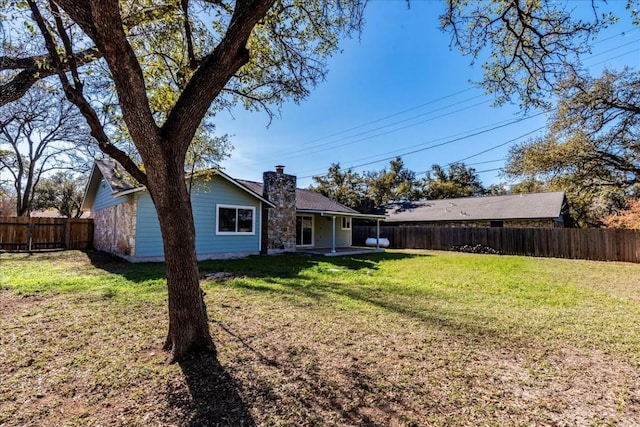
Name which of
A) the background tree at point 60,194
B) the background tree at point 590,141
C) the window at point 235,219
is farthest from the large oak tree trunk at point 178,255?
the background tree at point 60,194

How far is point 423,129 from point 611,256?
48.2 ft

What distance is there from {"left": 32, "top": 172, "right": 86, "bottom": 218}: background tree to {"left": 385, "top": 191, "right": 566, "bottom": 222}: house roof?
87.5 ft

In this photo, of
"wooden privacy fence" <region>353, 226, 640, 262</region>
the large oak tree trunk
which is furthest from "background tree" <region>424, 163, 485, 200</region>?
the large oak tree trunk

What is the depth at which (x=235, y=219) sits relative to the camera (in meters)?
13.0

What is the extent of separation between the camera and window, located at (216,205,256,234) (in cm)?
1248

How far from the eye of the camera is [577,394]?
2758mm

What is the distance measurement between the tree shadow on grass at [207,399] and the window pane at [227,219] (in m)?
9.64

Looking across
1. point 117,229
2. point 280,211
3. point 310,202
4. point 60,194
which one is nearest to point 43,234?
point 117,229

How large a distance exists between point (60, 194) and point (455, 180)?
39.4 metres

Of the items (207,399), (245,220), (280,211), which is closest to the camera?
(207,399)

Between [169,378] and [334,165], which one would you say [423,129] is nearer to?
[334,165]

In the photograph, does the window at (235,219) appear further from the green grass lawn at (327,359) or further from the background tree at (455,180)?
the background tree at (455,180)

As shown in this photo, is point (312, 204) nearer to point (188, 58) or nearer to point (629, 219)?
point (188, 58)

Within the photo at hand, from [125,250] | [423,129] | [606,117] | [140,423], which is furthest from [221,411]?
[423,129]
